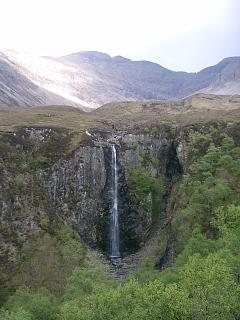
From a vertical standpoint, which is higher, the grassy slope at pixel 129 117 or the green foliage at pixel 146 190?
the grassy slope at pixel 129 117

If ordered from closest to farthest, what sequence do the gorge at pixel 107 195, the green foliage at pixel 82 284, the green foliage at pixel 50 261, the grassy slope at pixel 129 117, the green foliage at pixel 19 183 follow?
1. the green foliage at pixel 82 284
2. the green foliage at pixel 50 261
3. the gorge at pixel 107 195
4. the green foliage at pixel 19 183
5. the grassy slope at pixel 129 117

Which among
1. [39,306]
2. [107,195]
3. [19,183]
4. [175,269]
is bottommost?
[39,306]

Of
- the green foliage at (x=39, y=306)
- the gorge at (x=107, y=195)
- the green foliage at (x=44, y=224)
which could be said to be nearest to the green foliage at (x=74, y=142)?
the gorge at (x=107, y=195)

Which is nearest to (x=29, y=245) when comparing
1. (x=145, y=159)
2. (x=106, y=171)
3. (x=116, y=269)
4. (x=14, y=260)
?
(x=14, y=260)

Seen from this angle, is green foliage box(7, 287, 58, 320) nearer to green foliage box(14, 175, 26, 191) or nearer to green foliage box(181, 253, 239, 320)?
green foliage box(181, 253, 239, 320)

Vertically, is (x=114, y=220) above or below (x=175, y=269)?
above

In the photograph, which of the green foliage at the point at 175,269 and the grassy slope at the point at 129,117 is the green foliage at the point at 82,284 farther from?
the grassy slope at the point at 129,117

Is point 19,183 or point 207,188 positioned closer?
point 207,188

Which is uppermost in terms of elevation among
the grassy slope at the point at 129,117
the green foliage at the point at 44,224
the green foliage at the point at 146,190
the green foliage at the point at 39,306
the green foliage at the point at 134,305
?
the grassy slope at the point at 129,117

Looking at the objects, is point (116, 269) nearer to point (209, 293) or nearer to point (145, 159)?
point (145, 159)

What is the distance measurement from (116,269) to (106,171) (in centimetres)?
2178

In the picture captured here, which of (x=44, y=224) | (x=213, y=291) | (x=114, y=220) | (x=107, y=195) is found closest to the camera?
(x=213, y=291)

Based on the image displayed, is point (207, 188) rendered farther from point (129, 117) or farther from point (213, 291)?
point (129, 117)

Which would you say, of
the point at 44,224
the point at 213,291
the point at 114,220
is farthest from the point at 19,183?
the point at 213,291
